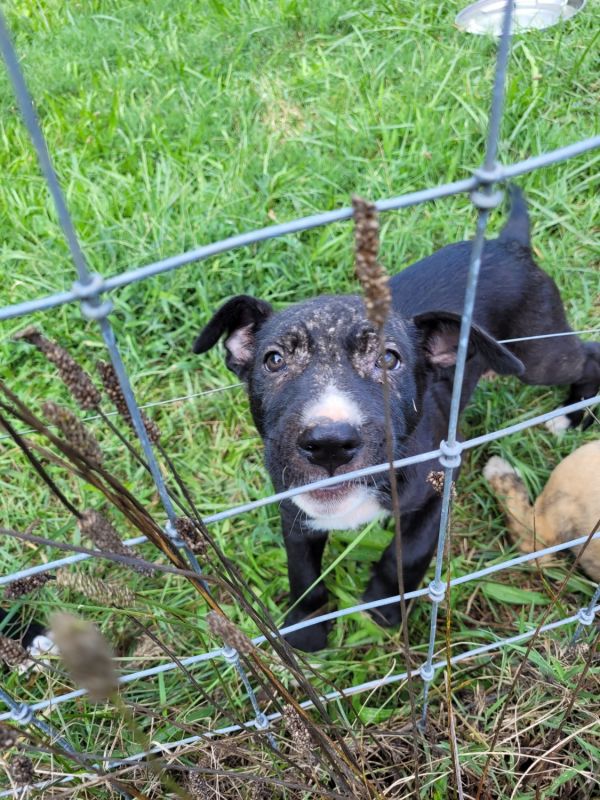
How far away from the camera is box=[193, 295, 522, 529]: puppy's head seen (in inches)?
79.6

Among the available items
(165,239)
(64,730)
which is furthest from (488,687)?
(165,239)

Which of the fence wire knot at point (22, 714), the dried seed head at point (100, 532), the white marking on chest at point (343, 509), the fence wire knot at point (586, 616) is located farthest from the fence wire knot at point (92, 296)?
the fence wire knot at point (586, 616)

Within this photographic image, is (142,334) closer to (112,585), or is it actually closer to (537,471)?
(537,471)

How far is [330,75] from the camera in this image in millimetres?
4887

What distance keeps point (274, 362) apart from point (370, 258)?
1.58m

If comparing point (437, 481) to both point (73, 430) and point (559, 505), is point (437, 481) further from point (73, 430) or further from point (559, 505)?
point (559, 505)

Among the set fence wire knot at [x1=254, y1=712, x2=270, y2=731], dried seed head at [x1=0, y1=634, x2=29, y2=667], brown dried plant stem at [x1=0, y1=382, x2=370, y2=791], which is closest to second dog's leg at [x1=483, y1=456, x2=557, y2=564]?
fence wire knot at [x1=254, y1=712, x2=270, y2=731]

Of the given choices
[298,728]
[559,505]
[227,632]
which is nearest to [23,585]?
[227,632]

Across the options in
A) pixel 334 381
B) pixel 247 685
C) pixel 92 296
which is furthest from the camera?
pixel 334 381

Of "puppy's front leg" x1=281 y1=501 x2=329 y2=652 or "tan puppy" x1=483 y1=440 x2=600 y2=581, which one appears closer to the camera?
"puppy's front leg" x1=281 y1=501 x2=329 y2=652

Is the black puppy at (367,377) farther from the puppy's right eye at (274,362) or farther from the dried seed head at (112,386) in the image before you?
the dried seed head at (112,386)

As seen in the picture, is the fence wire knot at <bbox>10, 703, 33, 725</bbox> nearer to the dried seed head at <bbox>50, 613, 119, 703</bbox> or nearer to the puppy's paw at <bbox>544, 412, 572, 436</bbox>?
the dried seed head at <bbox>50, 613, 119, 703</bbox>

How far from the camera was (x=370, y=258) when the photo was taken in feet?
2.83

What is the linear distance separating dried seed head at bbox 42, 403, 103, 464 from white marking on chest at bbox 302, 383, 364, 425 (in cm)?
95
